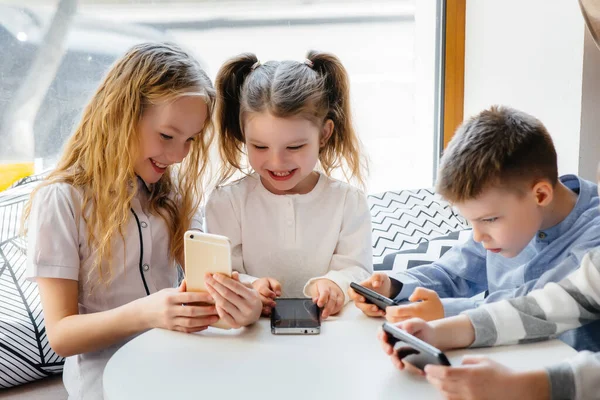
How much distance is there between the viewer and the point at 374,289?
1.25m

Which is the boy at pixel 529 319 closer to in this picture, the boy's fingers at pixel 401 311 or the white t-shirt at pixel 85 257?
the boy's fingers at pixel 401 311

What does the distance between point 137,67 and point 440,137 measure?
1.39 m

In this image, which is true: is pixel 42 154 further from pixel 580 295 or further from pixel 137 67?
pixel 580 295

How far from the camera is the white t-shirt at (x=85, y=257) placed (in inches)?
49.8

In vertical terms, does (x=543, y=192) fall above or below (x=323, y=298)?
above

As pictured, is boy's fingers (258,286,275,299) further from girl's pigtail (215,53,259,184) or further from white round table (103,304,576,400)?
girl's pigtail (215,53,259,184)

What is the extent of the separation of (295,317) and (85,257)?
1.48 ft

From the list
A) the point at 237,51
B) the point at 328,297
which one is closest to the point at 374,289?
the point at 328,297

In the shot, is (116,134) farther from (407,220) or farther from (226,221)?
(407,220)

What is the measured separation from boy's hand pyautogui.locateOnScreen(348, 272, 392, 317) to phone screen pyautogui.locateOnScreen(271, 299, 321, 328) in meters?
0.07

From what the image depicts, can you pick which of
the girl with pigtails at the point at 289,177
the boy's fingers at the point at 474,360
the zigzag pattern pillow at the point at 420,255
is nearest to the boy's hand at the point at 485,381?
the boy's fingers at the point at 474,360

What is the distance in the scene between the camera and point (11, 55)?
2059mm

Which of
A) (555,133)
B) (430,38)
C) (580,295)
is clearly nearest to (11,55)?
(430,38)

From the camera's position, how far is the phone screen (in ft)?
3.63
